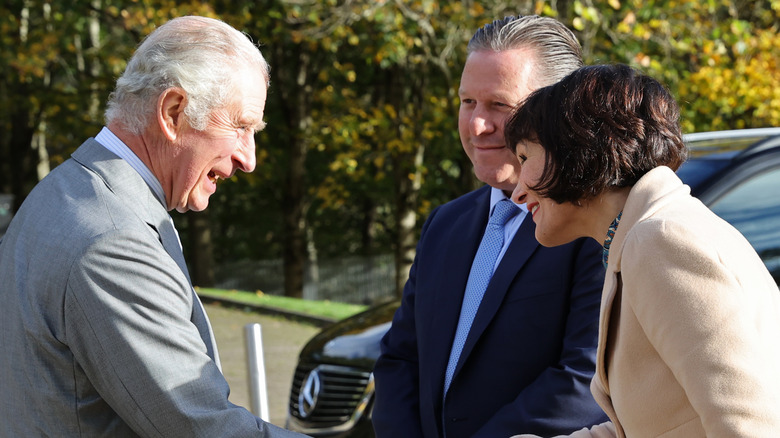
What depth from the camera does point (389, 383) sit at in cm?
287

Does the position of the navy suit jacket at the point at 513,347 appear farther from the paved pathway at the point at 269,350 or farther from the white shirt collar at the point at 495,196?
the paved pathway at the point at 269,350

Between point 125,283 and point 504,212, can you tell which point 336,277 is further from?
point 125,283

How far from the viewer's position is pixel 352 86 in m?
21.2

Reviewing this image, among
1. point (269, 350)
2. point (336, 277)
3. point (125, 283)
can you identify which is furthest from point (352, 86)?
point (125, 283)

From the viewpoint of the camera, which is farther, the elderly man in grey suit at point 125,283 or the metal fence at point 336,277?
the metal fence at point 336,277

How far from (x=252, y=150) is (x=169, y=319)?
26.6 inches

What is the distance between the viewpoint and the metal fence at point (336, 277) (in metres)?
26.1

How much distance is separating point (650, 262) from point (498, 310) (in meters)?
0.84

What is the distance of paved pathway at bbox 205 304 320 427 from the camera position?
7.86 metres

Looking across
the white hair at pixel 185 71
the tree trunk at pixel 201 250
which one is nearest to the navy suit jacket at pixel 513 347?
the white hair at pixel 185 71

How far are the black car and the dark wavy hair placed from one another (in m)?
1.91

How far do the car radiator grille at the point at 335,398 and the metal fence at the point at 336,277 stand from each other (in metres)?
20.4

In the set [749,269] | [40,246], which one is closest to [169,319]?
[40,246]

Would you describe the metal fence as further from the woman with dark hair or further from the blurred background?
the woman with dark hair
